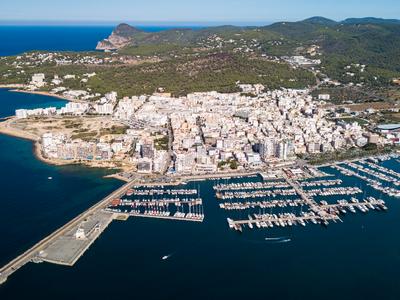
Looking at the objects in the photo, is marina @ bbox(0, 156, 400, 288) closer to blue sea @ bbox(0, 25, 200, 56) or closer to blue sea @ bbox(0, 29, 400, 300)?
blue sea @ bbox(0, 29, 400, 300)

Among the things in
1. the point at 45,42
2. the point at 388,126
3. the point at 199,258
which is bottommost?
the point at 199,258

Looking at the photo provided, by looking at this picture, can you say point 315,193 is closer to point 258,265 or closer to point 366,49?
point 258,265

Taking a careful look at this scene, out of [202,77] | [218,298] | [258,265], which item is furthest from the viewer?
[202,77]

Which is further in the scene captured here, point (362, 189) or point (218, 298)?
point (362, 189)

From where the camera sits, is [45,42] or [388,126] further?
[45,42]

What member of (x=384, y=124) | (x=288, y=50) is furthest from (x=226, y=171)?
(x=288, y=50)

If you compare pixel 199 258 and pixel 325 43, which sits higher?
pixel 325 43

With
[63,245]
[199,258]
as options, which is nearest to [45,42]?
[63,245]

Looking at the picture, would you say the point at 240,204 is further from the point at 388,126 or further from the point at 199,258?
the point at 388,126

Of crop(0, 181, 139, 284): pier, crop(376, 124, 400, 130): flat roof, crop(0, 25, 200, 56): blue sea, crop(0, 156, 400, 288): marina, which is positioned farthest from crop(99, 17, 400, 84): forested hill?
crop(0, 181, 139, 284): pier
